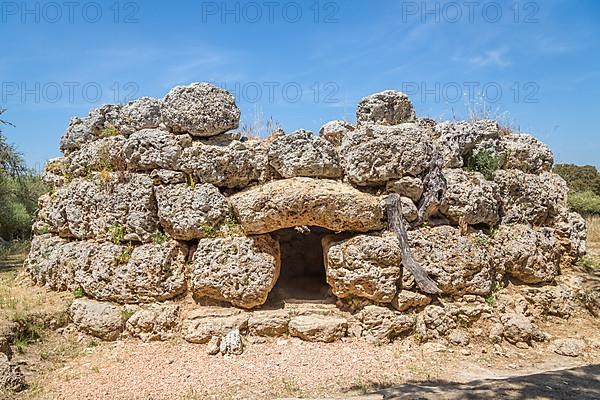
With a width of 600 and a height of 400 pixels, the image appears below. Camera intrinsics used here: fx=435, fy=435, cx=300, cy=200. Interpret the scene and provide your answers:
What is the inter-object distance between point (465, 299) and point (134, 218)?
543 cm

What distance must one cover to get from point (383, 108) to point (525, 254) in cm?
351

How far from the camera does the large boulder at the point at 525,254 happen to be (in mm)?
7259

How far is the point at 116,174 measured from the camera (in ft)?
24.3

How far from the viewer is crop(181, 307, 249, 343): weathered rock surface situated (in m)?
6.32

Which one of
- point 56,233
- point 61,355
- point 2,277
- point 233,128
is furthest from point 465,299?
point 2,277

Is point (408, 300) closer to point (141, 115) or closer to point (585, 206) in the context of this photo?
point (141, 115)

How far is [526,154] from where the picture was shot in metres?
8.31

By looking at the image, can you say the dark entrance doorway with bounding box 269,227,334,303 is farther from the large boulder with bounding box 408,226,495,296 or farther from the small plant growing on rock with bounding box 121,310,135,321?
the small plant growing on rock with bounding box 121,310,135,321

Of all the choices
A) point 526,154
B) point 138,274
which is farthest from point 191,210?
point 526,154

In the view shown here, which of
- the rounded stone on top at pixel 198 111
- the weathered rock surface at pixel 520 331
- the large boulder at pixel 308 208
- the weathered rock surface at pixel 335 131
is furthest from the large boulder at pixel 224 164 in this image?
the weathered rock surface at pixel 520 331

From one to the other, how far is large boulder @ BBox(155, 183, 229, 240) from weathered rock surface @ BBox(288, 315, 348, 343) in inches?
78.2

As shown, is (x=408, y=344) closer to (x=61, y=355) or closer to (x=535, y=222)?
(x=535, y=222)

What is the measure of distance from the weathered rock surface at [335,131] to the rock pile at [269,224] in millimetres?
38

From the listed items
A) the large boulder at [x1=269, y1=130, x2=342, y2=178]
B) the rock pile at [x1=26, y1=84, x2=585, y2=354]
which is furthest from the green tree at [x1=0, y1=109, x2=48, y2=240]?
the large boulder at [x1=269, y1=130, x2=342, y2=178]
